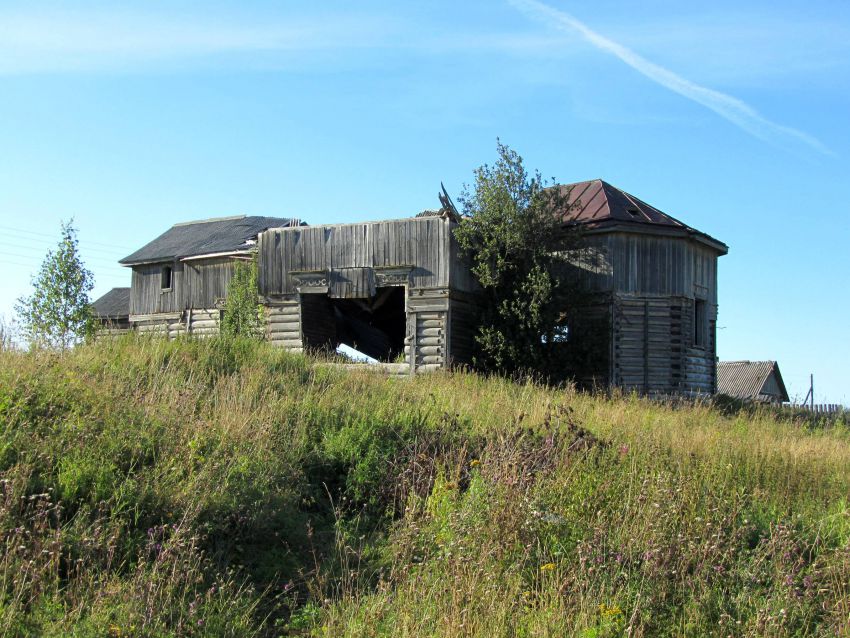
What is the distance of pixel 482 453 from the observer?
9008 mm

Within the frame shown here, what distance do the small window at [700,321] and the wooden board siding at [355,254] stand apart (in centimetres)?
814

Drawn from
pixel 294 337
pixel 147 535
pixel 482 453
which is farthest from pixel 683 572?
pixel 294 337

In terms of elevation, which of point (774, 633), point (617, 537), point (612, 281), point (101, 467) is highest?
point (612, 281)

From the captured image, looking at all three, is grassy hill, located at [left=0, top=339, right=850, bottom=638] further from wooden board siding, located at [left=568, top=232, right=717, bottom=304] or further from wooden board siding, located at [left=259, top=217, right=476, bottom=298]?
wooden board siding, located at [left=568, top=232, right=717, bottom=304]

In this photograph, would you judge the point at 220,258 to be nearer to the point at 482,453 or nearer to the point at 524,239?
the point at 524,239

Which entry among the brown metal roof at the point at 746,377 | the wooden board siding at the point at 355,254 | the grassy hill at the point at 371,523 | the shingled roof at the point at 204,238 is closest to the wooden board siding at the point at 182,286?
the shingled roof at the point at 204,238

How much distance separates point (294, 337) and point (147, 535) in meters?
17.2

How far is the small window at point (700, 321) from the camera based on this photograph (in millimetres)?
24261

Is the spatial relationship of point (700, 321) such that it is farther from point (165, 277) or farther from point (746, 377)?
point (746, 377)

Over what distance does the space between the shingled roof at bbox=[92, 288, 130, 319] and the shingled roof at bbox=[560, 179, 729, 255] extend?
23.7 meters

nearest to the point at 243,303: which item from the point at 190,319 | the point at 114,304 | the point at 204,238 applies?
the point at 190,319

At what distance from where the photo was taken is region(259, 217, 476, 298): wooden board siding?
21953 mm

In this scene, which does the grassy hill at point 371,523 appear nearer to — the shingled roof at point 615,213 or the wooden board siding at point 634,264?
the wooden board siding at point 634,264

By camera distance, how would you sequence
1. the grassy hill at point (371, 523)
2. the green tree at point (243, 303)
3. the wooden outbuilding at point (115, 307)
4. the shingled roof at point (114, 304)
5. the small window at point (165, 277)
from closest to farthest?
the grassy hill at point (371, 523) → the green tree at point (243, 303) → the small window at point (165, 277) → the wooden outbuilding at point (115, 307) → the shingled roof at point (114, 304)
